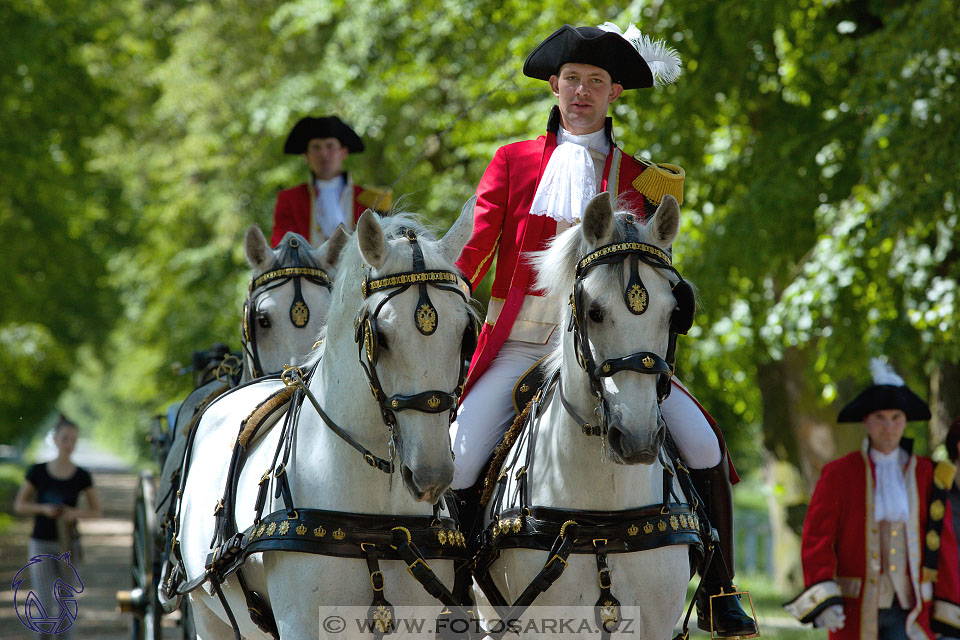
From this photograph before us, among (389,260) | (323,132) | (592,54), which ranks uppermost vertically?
(323,132)

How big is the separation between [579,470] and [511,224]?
4.24 feet

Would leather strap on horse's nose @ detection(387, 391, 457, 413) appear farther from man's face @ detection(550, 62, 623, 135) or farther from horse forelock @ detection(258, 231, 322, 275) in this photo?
horse forelock @ detection(258, 231, 322, 275)

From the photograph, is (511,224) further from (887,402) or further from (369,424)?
(887,402)

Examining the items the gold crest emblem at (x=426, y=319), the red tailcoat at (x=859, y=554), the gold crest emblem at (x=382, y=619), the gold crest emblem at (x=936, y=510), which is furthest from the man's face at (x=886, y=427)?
the gold crest emblem at (x=426, y=319)

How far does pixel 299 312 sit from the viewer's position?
6.02m

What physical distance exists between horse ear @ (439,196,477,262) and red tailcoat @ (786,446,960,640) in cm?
364

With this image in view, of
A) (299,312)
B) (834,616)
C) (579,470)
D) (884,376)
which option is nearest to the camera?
(579,470)

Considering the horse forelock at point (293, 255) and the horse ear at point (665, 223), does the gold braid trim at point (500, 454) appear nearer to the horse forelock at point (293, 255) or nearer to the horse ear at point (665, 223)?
the horse ear at point (665, 223)

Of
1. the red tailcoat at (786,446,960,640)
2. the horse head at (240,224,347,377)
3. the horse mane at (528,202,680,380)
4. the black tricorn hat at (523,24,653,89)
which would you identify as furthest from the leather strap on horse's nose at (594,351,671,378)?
the red tailcoat at (786,446,960,640)

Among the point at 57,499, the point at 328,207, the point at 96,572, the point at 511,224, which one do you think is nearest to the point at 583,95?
the point at 511,224

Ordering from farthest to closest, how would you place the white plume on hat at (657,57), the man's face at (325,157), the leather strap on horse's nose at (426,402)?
the man's face at (325,157) < the white plume on hat at (657,57) < the leather strap on horse's nose at (426,402)

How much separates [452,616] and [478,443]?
836 millimetres

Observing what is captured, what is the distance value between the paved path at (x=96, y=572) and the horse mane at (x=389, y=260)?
515cm

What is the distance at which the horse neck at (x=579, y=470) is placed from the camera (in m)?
4.23
